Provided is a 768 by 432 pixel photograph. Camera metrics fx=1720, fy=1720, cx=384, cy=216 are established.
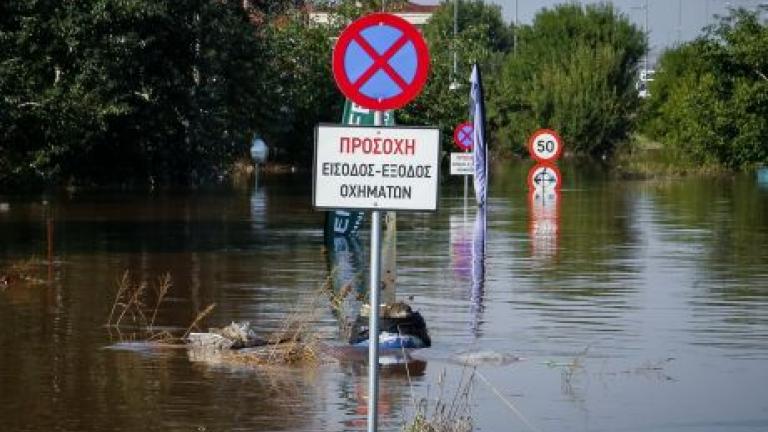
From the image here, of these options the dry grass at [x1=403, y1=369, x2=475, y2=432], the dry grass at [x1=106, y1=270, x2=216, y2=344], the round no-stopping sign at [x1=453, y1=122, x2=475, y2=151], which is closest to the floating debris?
the dry grass at [x1=403, y1=369, x2=475, y2=432]

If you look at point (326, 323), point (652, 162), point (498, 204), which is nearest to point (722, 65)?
point (498, 204)

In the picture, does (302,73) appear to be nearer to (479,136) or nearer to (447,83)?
(447,83)

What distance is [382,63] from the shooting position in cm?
895

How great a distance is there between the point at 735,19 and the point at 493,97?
148 feet

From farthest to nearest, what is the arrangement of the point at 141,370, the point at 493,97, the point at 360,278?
the point at 493,97 < the point at 360,278 < the point at 141,370

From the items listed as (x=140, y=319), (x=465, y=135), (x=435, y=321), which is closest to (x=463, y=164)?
(x=465, y=135)

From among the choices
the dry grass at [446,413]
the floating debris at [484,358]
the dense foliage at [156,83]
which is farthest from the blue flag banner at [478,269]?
the dense foliage at [156,83]

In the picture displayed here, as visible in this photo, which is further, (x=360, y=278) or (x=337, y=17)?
(x=337, y=17)

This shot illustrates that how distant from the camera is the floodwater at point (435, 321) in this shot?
37.1 ft

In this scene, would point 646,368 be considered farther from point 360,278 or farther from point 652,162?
point 652,162

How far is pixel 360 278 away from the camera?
20750 mm

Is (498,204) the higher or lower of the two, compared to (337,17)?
lower

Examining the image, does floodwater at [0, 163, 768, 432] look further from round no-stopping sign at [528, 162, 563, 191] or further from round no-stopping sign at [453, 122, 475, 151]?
round no-stopping sign at [528, 162, 563, 191]

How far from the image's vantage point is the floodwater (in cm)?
1132
